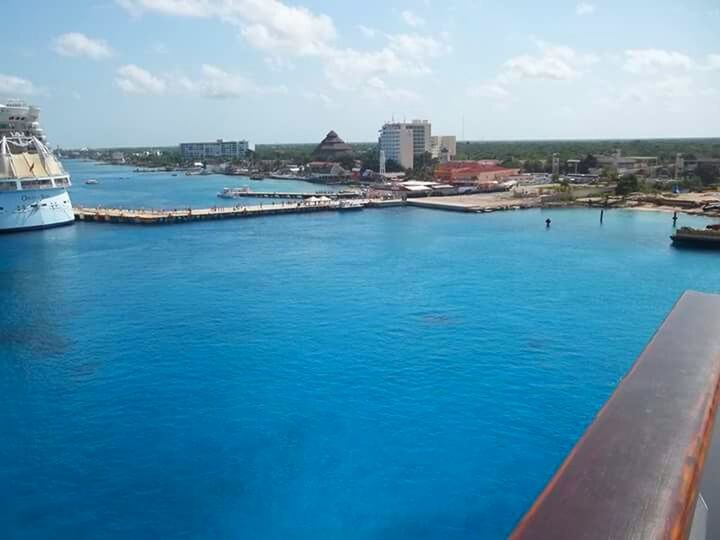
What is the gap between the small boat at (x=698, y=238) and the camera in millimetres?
26062

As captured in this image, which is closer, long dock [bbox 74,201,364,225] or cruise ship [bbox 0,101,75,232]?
cruise ship [bbox 0,101,75,232]

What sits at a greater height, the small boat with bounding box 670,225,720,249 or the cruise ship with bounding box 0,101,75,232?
the cruise ship with bounding box 0,101,75,232

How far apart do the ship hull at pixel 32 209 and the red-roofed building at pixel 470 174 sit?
33751 mm

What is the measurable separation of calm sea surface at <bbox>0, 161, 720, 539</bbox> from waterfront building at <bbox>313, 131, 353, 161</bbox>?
60.4 m

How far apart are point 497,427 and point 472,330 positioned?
4.76 meters

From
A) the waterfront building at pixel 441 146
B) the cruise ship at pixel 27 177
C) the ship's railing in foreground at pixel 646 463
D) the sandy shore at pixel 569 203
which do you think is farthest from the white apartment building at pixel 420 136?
the ship's railing in foreground at pixel 646 463

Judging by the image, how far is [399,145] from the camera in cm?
6888

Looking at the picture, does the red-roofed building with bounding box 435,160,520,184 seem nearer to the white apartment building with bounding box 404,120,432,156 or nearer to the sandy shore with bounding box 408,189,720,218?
the sandy shore with bounding box 408,189,720,218

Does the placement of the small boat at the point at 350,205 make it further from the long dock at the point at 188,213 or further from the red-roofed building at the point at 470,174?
the red-roofed building at the point at 470,174

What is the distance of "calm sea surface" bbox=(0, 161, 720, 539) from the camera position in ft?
26.6

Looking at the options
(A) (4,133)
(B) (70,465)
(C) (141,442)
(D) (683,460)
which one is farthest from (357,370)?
(A) (4,133)

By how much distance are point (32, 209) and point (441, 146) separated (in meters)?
61.3

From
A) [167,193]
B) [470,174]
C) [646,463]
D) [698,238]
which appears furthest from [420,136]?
[646,463]

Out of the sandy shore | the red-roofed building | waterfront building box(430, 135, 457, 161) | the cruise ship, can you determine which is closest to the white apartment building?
waterfront building box(430, 135, 457, 161)
